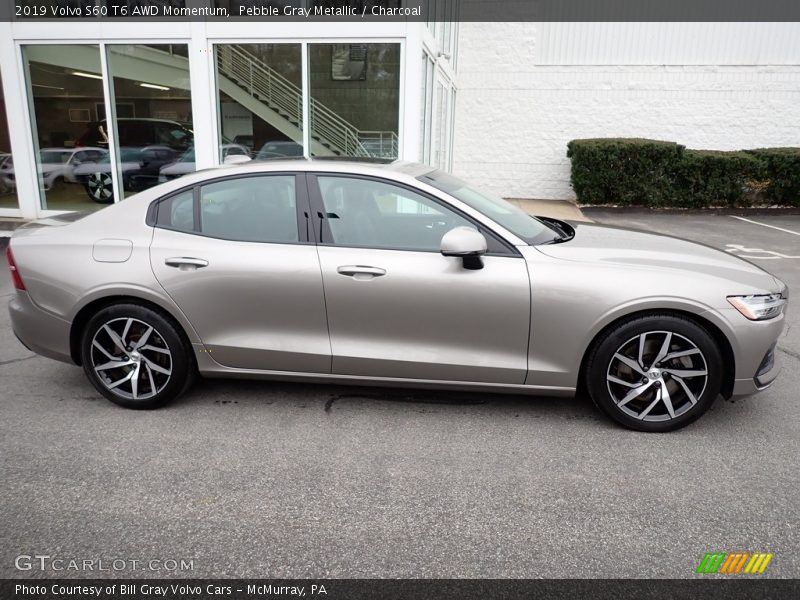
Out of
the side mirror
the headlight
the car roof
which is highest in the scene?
the car roof

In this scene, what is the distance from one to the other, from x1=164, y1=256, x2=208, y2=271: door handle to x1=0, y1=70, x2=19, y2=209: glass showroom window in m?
9.07

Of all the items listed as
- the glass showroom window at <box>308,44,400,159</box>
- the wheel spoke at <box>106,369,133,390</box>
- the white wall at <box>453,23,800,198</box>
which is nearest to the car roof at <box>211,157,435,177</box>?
the wheel spoke at <box>106,369,133,390</box>

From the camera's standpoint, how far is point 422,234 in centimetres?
358

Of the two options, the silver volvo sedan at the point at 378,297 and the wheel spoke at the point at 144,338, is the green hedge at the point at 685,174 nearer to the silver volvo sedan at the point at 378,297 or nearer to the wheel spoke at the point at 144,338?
the silver volvo sedan at the point at 378,297

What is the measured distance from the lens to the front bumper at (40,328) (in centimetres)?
375

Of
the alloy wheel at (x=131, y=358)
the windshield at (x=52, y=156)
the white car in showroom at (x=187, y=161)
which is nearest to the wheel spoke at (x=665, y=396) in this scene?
the alloy wheel at (x=131, y=358)

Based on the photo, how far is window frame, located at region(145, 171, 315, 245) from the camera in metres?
3.62

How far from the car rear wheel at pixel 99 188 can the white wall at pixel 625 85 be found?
896 centimetres

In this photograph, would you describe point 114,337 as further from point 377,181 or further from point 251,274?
point 377,181

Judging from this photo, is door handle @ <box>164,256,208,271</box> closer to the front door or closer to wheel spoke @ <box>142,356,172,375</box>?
wheel spoke @ <box>142,356,172,375</box>

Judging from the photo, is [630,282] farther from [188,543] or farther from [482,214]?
[188,543]
